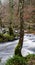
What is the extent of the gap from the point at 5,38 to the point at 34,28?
23.6 ft

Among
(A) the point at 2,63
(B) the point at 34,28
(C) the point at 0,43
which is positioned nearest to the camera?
(A) the point at 2,63

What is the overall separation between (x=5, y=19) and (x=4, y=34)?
133 centimetres

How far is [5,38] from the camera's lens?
1595 centimetres

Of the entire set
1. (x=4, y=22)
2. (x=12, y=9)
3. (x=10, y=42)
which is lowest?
(x=10, y=42)

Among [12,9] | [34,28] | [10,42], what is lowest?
[34,28]

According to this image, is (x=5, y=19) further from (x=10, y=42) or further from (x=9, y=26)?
(x=10, y=42)

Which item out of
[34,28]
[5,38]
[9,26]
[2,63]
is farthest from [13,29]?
[2,63]

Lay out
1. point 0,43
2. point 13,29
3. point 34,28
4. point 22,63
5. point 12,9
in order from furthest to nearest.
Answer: point 34,28
point 13,29
point 12,9
point 0,43
point 22,63

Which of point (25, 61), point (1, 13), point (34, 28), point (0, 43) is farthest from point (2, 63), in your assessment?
point (34, 28)

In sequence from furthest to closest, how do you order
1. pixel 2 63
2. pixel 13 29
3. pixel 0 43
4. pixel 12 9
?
pixel 13 29 < pixel 12 9 < pixel 0 43 < pixel 2 63

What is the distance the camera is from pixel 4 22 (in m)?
16.8

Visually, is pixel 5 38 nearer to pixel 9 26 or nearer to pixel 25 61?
pixel 9 26

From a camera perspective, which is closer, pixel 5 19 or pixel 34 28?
pixel 5 19

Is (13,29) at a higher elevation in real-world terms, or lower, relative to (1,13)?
lower
